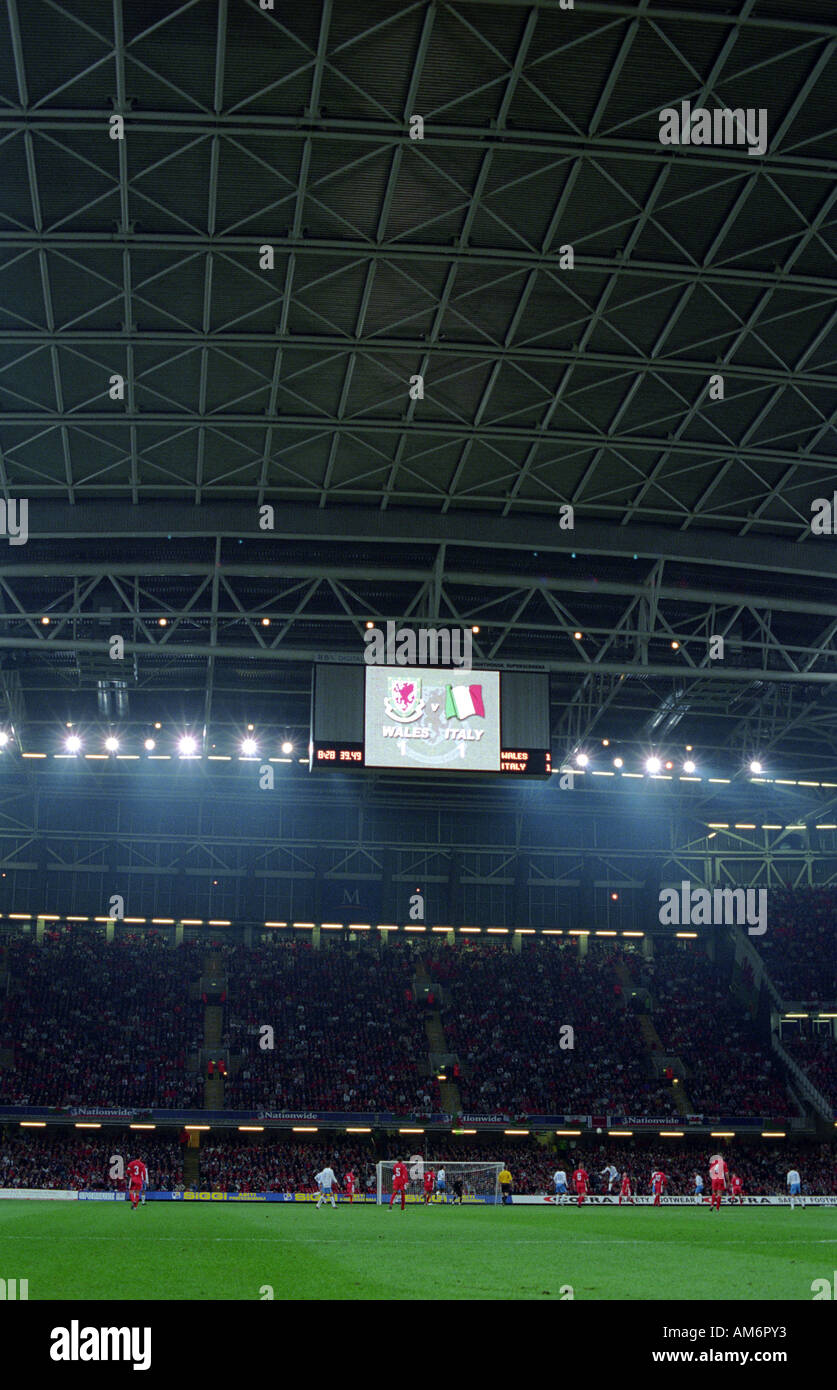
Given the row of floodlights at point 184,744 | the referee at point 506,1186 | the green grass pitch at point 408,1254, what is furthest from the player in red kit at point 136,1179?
the row of floodlights at point 184,744

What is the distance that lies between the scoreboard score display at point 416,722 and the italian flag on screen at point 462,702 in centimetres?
2

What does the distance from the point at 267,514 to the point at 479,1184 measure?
23.3 meters

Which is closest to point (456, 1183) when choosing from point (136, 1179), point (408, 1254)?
point (136, 1179)

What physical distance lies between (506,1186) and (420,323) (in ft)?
93.4

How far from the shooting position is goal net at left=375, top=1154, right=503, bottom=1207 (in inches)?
1564

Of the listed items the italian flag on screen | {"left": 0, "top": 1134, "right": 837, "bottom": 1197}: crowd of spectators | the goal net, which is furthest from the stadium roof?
{"left": 0, "top": 1134, "right": 837, "bottom": 1197}: crowd of spectators

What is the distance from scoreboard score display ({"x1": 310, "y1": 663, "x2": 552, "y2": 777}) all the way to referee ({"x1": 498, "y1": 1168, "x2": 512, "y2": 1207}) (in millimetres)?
15648

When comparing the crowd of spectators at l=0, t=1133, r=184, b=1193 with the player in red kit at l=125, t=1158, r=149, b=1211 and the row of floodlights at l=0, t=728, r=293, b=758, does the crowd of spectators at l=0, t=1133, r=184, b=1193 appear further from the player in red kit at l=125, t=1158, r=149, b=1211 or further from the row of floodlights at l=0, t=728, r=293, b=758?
the row of floodlights at l=0, t=728, r=293, b=758

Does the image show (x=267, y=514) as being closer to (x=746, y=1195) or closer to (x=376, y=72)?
(x=376, y=72)

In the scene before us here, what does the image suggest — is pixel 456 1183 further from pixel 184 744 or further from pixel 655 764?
pixel 184 744

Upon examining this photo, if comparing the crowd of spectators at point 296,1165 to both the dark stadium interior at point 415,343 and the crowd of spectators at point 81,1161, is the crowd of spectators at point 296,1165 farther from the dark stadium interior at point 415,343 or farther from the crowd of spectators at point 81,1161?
the dark stadium interior at point 415,343

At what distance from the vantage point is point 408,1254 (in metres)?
20.1

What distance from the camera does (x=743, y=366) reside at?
87.5ft
